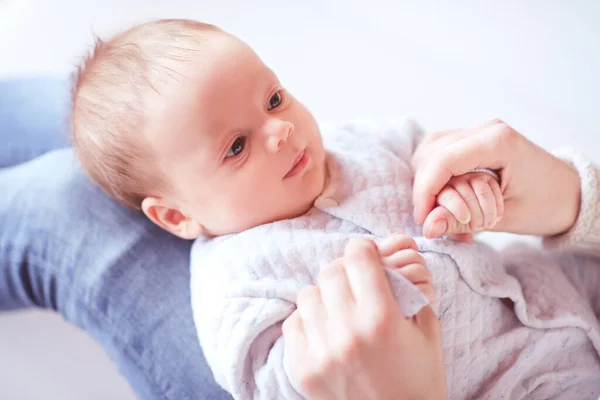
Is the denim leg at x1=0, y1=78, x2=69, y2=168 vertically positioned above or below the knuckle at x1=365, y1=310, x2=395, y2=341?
below

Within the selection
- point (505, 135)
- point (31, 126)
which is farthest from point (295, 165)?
point (31, 126)

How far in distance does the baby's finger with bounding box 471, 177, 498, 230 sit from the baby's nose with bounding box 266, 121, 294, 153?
250mm

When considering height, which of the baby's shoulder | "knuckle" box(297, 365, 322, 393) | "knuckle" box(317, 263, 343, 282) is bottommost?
"knuckle" box(297, 365, 322, 393)

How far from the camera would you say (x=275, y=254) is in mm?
788

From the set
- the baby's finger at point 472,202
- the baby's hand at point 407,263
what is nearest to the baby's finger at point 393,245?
the baby's hand at point 407,263

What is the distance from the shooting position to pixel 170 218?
2.99 ft

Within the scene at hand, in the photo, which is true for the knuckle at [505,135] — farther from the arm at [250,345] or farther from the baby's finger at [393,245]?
the arm at [250,345]

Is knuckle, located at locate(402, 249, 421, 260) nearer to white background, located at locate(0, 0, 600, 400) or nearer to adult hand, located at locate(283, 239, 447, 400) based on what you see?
adult hand, located at locate(283, 239, 447, 400)

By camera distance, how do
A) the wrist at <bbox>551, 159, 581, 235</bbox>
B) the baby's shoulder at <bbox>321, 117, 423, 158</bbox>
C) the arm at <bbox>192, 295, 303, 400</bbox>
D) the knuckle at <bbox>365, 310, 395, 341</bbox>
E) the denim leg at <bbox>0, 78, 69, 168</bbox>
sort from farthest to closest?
the denim leg at <bbox>0, 78, 69, 168</bbox> < the baby's shoulder at <bbox>321, 117, 423, 158</bbox> < the wrist at <bbox>551, 159, 581, 235</bbox> < the arm at <bbox>192, 295, 303, 400</bbox> < the knuckle at <bbox>365, 310, 395, 341</bbox>

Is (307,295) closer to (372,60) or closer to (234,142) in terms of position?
(234,142)

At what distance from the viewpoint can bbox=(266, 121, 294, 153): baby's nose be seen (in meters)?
0.78

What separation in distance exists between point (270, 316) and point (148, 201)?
276 millimetres

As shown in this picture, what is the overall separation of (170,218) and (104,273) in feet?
0.46

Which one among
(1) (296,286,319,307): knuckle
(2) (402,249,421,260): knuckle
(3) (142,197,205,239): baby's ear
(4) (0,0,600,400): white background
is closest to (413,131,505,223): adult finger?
(2) (402,249,421,260): knuckle
